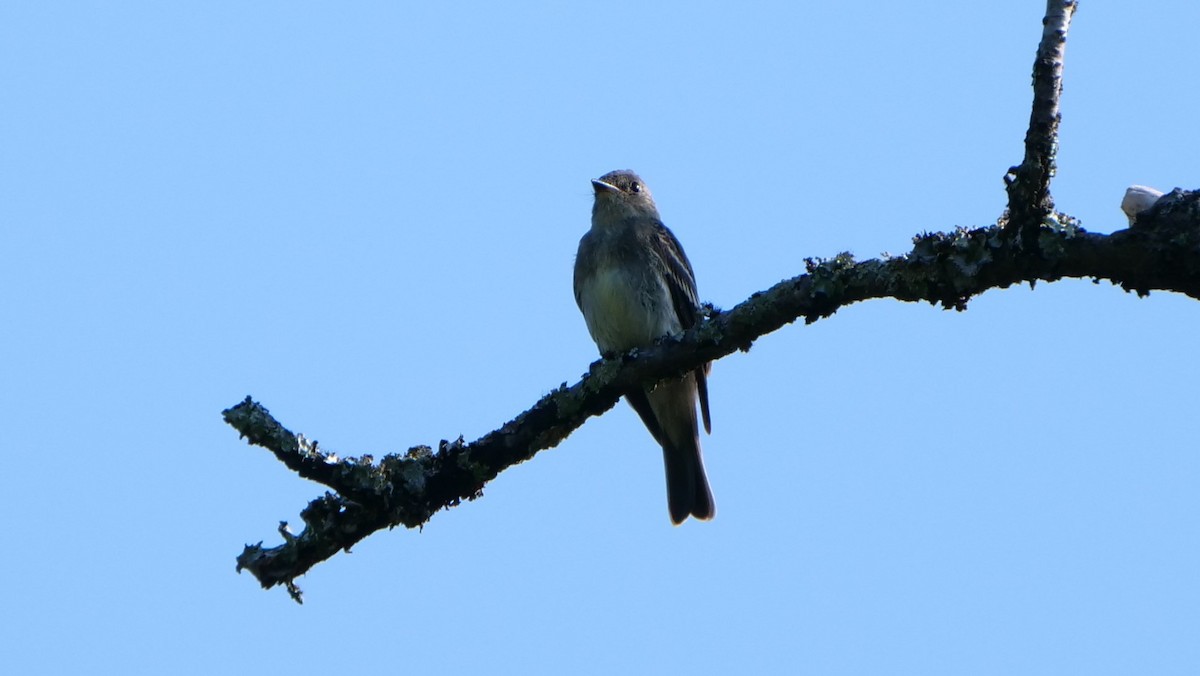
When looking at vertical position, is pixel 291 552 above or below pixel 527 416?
below

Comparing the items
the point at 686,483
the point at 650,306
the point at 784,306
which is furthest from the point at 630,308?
the point at 784,306

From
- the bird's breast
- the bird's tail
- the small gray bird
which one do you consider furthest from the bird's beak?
the bird's tail

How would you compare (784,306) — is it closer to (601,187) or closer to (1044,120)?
(1044,120)

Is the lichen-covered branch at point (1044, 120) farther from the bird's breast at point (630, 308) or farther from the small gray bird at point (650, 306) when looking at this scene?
the bird's breast at point (630, 308)

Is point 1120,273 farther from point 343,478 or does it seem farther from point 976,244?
point 343,478

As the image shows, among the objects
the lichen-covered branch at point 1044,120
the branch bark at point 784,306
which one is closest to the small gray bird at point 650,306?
the branch bark at point 784,306

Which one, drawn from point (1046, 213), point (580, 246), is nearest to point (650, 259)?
point (580, 246)
